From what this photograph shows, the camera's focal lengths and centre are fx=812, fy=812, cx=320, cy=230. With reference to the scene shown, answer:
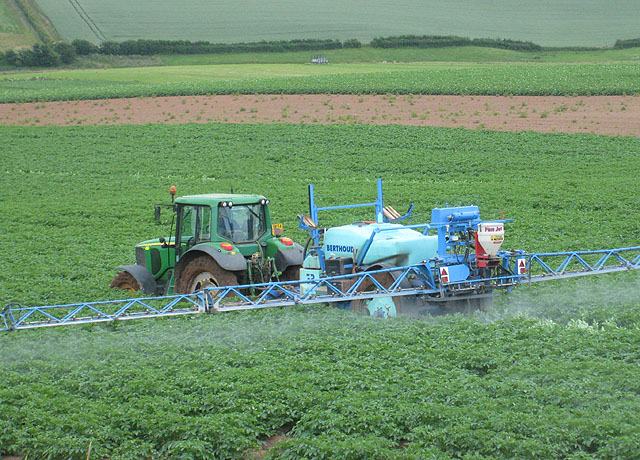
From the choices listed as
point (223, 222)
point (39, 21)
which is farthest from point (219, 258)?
point (39, 21)

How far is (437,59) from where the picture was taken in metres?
81.7

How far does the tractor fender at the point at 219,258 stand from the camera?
13906 mm

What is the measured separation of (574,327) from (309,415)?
16.1 ft

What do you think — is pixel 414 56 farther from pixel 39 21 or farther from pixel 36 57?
pixel 39 21

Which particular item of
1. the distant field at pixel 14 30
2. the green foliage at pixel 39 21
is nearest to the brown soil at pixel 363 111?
the distant field at pixel 14 30

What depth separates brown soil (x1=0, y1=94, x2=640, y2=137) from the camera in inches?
1644

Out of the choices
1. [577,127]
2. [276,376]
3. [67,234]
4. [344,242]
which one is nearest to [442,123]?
[577,127]

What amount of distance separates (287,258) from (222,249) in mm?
1330

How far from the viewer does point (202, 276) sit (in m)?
14.6

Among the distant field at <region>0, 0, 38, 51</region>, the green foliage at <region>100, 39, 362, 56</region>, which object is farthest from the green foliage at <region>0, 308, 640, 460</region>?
the distant field at <region>0, 0, 38, 51</region>

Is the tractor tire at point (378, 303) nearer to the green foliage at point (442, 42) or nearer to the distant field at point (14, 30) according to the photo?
the green foliage at point (442, 42)

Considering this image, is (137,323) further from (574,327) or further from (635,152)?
(635,152)

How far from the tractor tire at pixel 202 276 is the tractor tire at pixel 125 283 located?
53.9 inches

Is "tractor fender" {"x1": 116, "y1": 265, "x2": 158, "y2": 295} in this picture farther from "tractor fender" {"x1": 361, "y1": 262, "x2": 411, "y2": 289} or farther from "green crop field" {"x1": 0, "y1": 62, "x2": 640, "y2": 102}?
"green crop field" {"x1": 0, "y1": 62, "x2": 640, "y2": 102}
